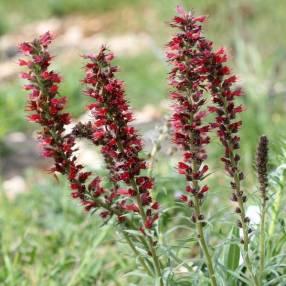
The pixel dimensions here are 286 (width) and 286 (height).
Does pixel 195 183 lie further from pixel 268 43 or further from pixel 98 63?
pixel 268 43

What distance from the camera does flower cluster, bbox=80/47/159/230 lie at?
1.98m

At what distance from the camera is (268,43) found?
8.80m

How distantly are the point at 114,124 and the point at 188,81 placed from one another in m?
0.27

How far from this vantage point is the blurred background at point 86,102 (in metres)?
3.57

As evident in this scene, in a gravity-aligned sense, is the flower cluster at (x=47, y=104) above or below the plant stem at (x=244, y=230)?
above

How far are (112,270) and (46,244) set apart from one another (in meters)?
0.69

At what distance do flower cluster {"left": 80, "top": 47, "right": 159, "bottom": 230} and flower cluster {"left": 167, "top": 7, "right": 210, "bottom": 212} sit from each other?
151mm

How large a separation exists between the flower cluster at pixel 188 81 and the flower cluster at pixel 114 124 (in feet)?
0.50

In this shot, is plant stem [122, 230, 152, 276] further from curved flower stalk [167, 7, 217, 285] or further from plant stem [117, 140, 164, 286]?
curved flower stalk [167, 7, 217, 285]

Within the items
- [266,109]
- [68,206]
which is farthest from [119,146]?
[266,109]

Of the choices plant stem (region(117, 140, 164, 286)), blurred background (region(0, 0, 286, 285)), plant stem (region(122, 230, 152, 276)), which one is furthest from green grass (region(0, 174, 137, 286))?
plant stem (region(117, 140, 164, 286))

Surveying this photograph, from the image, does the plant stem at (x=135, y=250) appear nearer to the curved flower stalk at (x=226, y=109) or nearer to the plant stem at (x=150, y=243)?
the plant stem at (x=150, y=243)

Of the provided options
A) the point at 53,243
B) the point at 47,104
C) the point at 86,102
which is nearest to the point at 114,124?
the point at 47,104

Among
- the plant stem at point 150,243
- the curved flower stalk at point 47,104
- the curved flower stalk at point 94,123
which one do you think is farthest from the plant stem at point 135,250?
the curved flower stalk at point 47,104
